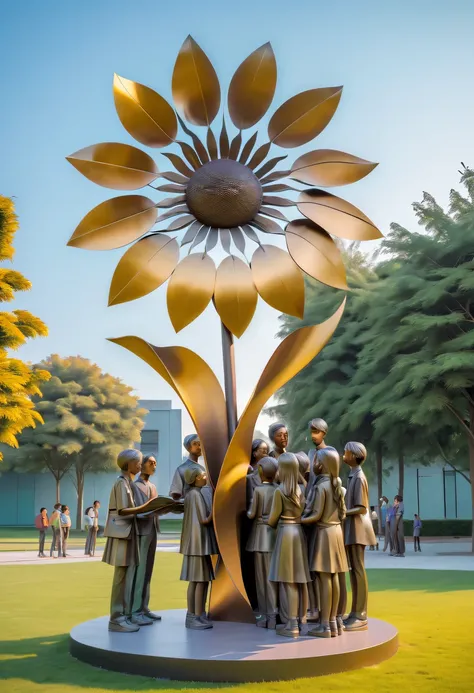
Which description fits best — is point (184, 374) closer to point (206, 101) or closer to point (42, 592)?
point (206, 101)

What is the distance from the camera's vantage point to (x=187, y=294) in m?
9.70

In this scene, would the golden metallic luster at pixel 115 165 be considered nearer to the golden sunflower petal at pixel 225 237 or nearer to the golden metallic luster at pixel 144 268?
the golden metallic luster at pixel 144 268

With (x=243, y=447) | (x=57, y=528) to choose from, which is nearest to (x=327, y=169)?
(x=243, y=447)

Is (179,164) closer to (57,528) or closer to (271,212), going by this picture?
(271,212)

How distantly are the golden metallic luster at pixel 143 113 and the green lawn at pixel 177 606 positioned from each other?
19.6 feet

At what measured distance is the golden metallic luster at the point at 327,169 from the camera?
32.2ft

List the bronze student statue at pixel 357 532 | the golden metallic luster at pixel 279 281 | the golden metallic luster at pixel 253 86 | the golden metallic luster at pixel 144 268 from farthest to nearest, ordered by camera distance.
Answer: the golden metallic luster at pixel 279 281
the golden metallic luster at pixel 253 86
the golden metallic luster at pixel 144 268
the bronze student statue at pixel 357 532

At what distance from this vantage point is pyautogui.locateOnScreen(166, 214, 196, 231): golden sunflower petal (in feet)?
32.1

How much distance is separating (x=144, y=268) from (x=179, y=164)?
1.35 metres

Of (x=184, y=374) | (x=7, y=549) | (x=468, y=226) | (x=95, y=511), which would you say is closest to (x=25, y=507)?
(x=7, y=549)

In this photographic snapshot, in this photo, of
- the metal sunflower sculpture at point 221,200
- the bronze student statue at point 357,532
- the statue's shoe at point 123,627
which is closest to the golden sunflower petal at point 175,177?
the metal sunflower sculpture at point 221,200

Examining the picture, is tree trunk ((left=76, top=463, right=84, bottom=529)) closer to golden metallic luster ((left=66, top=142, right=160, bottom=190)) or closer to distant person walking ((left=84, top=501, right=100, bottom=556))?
distant person walking ((left=84, top=501, right=100, bottom=556))

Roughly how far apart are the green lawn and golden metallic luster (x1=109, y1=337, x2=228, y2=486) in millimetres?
2750

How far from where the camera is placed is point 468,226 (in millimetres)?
21750
